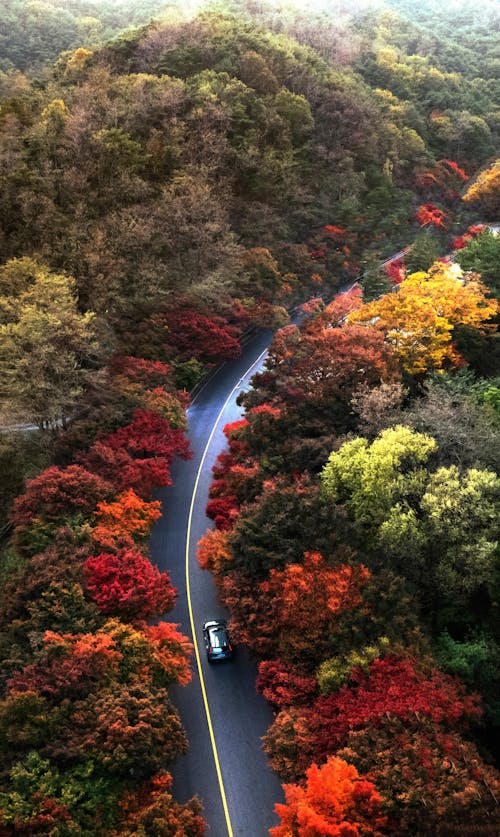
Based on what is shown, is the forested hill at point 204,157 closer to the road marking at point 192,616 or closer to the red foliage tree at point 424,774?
the road marking at point 192,616

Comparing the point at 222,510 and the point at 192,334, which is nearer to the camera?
the point at 222,510

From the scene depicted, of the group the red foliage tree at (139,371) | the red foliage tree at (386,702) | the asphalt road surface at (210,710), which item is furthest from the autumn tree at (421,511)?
the red foliage tree at (139,371)

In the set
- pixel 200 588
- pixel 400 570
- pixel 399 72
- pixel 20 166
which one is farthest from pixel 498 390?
pixel 399 72

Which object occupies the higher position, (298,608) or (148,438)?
(148,438)

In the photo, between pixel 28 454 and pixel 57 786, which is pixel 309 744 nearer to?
pixel 57 786

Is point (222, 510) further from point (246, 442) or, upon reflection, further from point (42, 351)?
point (42, 351)

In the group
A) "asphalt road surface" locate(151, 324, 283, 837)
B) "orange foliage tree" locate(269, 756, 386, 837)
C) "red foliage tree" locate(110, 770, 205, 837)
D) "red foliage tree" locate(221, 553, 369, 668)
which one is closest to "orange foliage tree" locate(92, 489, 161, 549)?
"asphalt road surface" locate(151, 324, 283, 837)

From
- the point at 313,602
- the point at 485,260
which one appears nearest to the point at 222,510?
the point at 313,602
